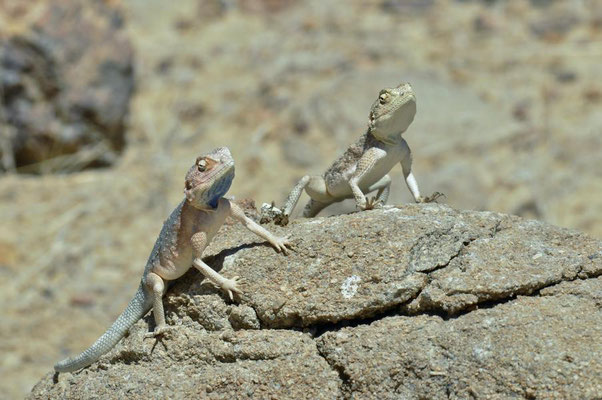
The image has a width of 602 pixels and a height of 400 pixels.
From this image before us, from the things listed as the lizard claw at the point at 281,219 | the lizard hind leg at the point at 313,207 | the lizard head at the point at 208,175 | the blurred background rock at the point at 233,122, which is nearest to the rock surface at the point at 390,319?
the lizard claw at the point at 281,219

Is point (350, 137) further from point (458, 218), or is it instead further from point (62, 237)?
point (458, 218)

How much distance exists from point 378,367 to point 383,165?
63.9 inches

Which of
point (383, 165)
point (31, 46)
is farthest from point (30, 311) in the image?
point (383, 165)

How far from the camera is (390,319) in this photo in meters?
3.60

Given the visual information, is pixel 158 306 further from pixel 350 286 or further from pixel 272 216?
pixel 350 286

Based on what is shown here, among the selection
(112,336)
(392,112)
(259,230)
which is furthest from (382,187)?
(112,336)

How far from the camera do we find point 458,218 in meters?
3.93

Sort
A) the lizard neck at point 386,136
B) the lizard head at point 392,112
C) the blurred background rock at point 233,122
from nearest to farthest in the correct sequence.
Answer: the lizard head at point 392,112
the lizard neck at point 386,136
the blurred background rock at point 233,122

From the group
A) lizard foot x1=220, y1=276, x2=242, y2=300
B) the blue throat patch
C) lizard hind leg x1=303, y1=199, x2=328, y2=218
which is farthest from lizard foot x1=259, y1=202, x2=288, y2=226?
lizard hind leg x1=303, y1=199, x2=328, y2=218

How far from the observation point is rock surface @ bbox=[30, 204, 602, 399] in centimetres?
331

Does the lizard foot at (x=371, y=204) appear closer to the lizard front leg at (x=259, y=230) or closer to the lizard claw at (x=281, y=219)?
the lizard claw at (x=281, y=219)

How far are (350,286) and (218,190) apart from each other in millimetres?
817

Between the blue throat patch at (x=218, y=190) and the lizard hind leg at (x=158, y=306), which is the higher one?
the blue throat patch at (x=218, y=190)

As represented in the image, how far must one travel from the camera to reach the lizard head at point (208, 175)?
12.6ft
